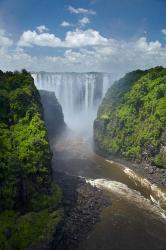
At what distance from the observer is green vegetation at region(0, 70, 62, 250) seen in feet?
126

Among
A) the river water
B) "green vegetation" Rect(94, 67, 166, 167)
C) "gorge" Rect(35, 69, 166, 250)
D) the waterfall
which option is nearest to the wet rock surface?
"gorge" Rect(35, 69, 166, 250)

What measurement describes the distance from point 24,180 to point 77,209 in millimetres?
8595

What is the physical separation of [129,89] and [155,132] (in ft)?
61.1

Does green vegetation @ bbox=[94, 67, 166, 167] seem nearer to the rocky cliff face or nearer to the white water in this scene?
the white water

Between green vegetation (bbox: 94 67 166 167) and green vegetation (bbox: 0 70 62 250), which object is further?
green vegetation (bbox: 94 67 166 167)

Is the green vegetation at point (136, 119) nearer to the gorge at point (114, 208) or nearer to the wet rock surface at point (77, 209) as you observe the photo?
the gorge at point (114, 208)

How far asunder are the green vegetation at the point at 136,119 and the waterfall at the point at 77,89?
83.9ft

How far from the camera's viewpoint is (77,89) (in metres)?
115

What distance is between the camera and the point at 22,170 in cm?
4494

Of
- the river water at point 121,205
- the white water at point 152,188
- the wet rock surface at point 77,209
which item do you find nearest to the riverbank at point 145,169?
the white water at point 152,188

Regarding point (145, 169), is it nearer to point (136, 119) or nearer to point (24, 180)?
point (136, 119)

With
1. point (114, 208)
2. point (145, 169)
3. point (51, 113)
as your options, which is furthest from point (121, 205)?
point (51, 113)

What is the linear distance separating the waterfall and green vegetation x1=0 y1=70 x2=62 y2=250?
2162 inches

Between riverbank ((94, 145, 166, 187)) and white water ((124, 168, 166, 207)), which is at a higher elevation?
riverbank ((94, 145, 166, 187))
